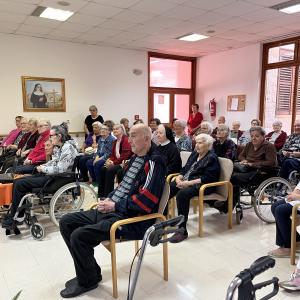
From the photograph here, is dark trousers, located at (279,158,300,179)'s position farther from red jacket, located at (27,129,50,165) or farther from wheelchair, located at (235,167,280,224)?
red jacket, located at (27,129,50,165)

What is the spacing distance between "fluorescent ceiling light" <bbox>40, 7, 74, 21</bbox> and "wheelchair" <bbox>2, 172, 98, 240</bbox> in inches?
119

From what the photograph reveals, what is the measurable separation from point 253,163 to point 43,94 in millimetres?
4948

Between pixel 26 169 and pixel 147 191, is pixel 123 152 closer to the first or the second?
pixel 26 169

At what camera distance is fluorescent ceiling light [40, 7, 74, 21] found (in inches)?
186

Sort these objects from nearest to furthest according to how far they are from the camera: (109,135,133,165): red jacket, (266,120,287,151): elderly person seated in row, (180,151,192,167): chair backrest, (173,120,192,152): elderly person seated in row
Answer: (180,151,192,167): chair backrest
(173,120,192,152): elderly person seated in row
(109,135,133,165): red jacket
(266,120,287,151): elderly person seated in row

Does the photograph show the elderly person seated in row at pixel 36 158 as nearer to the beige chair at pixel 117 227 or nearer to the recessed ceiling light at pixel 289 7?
the beige chair at pixel 117 227

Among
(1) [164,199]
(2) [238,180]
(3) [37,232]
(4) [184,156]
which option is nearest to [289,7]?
(4) [184,156]

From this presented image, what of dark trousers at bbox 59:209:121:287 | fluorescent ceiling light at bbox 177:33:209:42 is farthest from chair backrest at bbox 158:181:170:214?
fluorescent ceiling light at bbox 177:33:209:42

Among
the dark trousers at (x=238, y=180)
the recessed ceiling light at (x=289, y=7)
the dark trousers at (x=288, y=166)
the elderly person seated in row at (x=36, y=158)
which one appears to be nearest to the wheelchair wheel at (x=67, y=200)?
the elderly person seated in row at (x=36, y=158)

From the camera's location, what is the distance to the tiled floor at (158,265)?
2.04 m

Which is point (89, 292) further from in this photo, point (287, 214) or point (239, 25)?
point (239, 25)

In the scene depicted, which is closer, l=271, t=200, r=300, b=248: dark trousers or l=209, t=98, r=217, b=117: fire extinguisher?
l=271, t=200, r=300, b=248: dark trousers

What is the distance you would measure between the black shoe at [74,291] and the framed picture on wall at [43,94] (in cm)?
525

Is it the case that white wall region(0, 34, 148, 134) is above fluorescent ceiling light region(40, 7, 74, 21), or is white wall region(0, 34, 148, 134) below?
below
